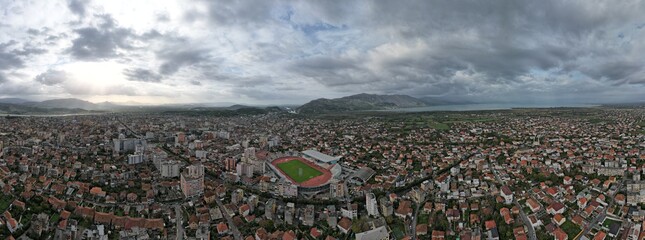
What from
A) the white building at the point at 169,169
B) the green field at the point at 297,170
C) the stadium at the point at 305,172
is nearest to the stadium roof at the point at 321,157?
the stadium at the point at 305,172

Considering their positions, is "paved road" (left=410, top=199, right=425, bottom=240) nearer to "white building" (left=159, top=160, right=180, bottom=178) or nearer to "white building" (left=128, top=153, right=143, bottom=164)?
"white building" (left=159, top=160, right=180, bottom=178)

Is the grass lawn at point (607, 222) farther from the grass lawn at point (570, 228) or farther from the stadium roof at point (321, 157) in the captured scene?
the stadium roof at point (321, 157)

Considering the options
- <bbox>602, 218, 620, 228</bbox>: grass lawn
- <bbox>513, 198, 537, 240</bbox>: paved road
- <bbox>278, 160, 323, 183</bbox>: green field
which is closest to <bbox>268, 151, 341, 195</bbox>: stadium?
<bbox>278, 160, 323, 183</bbox>: green field


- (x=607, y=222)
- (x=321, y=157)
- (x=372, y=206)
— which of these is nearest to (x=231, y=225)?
(x=372, y=206)

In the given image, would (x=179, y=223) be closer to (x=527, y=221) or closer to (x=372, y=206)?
(x=372, y=206)

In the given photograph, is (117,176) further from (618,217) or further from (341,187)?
(618,217)

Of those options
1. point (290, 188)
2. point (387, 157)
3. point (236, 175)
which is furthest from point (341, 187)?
point (387, 157)

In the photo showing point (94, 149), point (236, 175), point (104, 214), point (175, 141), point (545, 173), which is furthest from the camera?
point (175, 141)
